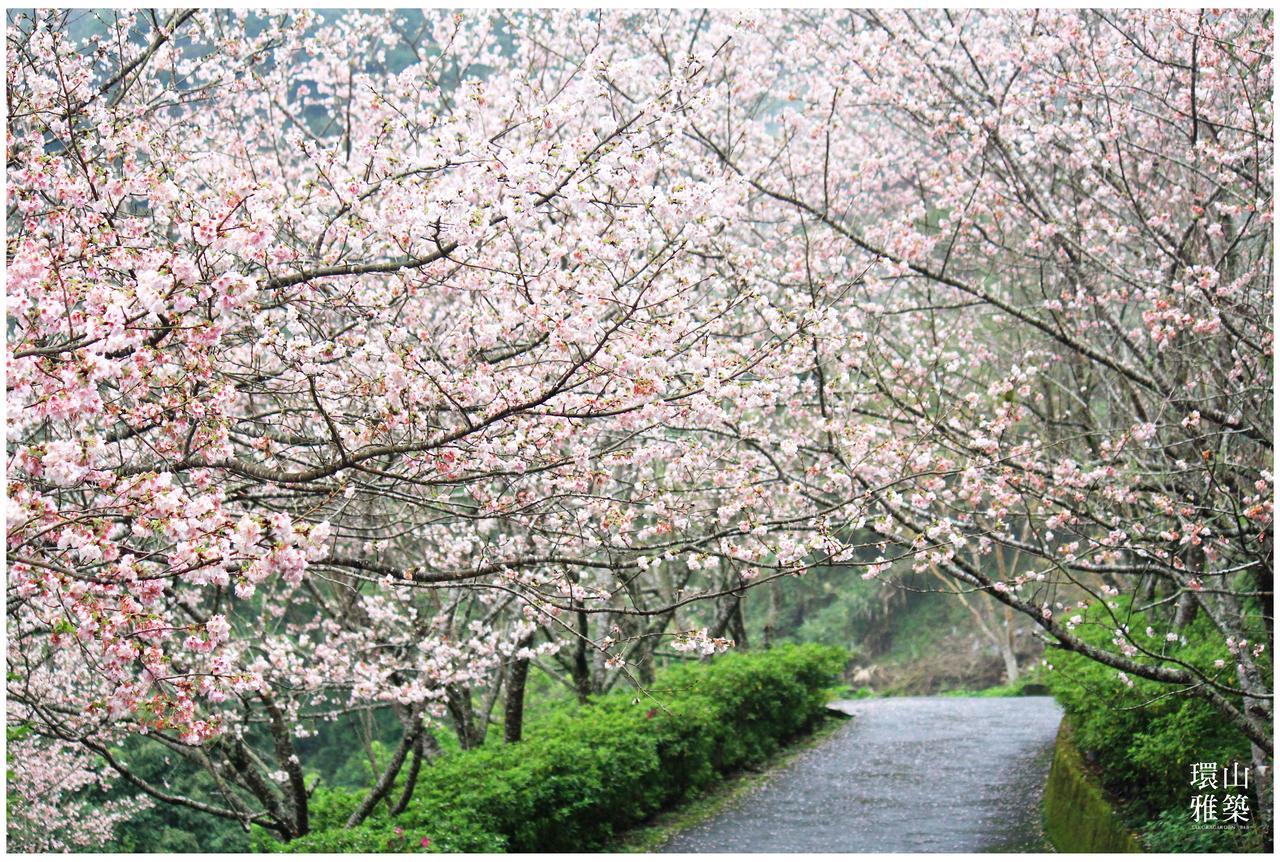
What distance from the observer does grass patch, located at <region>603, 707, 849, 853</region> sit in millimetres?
8039

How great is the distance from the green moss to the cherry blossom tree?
1.02 metres

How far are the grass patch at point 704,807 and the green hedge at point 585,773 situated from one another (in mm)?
103

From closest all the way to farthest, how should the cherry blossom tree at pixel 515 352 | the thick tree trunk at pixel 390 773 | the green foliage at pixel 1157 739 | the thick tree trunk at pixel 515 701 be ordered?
the cherry blossom tree at pixel 515 352 → the green foliage at pixel 1157 739 → the thick tree trunk at pixel 390 773 → the thick tree trunk at pixel 515 701

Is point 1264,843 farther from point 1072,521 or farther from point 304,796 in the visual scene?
point 304,796

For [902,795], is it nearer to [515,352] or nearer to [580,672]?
[580,672]

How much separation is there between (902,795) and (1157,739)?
3813 millimetres

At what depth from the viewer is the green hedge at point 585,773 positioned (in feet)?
20.3

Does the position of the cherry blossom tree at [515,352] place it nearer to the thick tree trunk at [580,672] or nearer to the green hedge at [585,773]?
the green hedge at [585,773]

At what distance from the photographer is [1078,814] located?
703cm

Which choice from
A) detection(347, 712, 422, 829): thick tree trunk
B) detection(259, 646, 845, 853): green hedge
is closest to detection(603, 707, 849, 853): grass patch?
detection(259, 646, 845, 853): green hedge

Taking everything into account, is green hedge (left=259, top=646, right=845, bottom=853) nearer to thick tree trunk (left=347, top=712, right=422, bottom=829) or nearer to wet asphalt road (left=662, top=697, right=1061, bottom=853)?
thick tree trunk (left=347, top=712, right=422, bottom=829)

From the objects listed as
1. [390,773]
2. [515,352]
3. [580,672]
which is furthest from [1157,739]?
[580,672]

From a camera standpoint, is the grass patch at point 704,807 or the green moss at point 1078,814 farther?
the grass patch at point 704,807

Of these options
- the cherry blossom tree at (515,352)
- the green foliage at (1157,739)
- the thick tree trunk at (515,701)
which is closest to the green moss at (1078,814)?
the green foliage at (1157,739)
